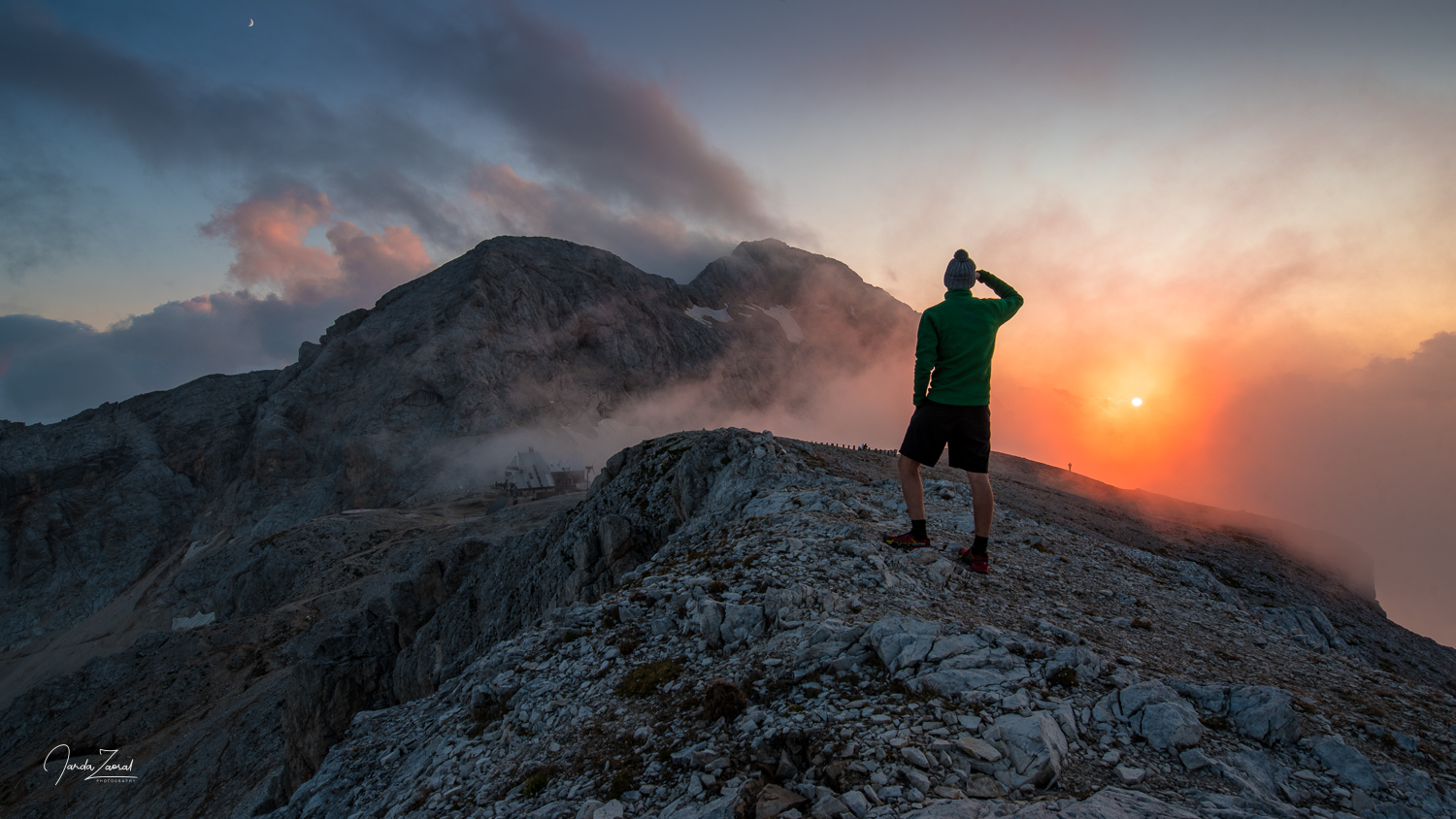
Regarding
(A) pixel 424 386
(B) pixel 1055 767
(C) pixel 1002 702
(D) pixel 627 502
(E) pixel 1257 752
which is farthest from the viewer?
(A) pixel 424 386

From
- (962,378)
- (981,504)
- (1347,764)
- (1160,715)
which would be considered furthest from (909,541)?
(1347,764)

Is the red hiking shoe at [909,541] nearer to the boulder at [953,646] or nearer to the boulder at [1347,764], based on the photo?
the boulder at [953,646]

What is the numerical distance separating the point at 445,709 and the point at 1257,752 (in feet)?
31.6

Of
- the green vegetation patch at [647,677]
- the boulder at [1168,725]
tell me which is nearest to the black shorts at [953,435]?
the boulder at [1168,725]

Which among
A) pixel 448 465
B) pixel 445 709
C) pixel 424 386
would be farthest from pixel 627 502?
pixel 424 386

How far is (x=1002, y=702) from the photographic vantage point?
5.31 meters

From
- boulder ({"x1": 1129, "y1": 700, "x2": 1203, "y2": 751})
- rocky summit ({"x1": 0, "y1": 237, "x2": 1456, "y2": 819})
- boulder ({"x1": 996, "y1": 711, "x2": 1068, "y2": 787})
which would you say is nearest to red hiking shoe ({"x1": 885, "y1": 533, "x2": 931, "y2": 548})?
rocky summit ({"x1": 0, "y1": 237, "x2": 1456, "y2": 819})

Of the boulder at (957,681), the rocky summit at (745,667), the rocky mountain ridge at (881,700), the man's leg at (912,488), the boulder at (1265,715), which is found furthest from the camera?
the man's leg at (912,488)

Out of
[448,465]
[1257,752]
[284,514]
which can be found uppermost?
[1257,752]

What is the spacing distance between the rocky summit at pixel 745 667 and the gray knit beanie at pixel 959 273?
4326 mm

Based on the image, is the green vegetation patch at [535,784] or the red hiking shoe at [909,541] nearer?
the green vegetation patch at [535,784]

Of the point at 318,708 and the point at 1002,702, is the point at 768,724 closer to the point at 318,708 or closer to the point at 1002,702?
the point at 1002,702

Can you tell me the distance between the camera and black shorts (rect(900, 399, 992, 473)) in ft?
29.5

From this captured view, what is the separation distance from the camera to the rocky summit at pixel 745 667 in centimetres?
482
